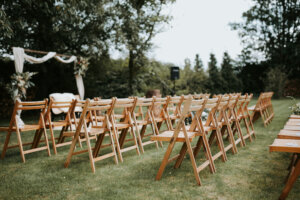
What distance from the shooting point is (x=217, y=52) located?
33.8 metres

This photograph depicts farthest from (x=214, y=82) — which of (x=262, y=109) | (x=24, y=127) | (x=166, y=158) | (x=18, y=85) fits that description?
(x=166, y=158)

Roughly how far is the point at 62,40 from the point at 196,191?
37.8 feet

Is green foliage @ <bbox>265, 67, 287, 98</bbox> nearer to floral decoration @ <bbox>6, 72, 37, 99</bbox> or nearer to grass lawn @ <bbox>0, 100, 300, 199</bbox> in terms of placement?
grass lawn @ <bbox>0, 100, 300, 199</bbox>

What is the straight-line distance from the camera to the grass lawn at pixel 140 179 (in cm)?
273

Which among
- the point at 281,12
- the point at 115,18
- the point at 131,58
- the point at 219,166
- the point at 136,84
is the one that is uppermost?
the point at 281,12

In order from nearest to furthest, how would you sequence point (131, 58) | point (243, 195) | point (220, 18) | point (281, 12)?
point (243, 195)
point (131, 58)
point (281, 12)
point (220, 18)

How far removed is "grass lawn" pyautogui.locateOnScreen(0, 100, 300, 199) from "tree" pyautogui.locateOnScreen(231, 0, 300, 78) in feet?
77.7

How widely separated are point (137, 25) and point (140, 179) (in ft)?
40.0

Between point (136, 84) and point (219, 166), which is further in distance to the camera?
point (136, 84)

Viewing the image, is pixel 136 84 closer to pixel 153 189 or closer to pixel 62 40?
pixel 62 40

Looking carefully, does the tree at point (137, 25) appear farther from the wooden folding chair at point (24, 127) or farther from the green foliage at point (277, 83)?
the green foliage at point (277, 83)

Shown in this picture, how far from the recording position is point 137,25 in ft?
46.7

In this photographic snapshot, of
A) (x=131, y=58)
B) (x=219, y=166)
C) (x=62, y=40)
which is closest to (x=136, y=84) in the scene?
(x=131, y=58)

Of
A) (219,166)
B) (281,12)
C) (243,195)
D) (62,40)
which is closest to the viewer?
(243,195)
